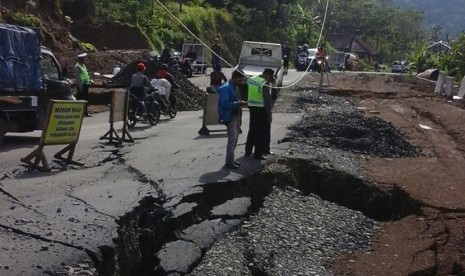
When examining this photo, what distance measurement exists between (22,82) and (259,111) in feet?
16.7

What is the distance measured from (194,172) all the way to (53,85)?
215 inches

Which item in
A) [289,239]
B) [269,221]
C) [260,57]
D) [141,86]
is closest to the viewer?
[289,239]

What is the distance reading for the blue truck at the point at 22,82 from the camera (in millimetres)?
12625

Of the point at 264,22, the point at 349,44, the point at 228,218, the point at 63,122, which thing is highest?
the point at 264,22

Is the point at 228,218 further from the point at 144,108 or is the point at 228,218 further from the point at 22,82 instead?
the point at 144,108

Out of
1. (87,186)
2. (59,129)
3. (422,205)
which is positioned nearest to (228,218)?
(87,186)

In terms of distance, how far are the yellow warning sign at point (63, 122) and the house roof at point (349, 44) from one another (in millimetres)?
75659

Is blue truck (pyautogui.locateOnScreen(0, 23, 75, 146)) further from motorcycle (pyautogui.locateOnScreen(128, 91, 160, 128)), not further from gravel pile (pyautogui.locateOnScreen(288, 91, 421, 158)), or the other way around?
gravel pile (pyautogui.locateOnScreen(288, 91, 421, 158))

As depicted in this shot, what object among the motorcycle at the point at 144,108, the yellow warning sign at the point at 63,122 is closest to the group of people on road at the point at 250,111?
the yellow warning sign at the point at 63,122

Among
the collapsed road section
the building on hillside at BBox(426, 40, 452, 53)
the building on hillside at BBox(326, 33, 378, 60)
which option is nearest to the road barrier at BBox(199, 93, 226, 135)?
the collapsed road section

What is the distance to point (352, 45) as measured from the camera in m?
85.2

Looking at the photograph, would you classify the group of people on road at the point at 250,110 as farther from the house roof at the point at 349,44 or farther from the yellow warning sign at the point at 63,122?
the house roof at the point at 349,44

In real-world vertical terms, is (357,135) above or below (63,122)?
below

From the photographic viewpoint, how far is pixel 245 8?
56719 millimetres
